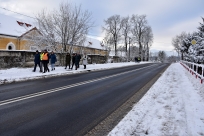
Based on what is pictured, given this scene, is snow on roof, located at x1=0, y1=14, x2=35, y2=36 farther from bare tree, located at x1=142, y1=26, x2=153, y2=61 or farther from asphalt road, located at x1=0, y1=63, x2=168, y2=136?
bare tree, located at x1=142, y1=26, x2=153, y2=61

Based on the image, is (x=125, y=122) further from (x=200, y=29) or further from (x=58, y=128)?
(x=200, y=29)

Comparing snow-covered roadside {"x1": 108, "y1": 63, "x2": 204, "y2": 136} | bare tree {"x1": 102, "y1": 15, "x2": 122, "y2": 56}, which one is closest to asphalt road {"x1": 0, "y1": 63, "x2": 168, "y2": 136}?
snow-covered roadside {"x1": 108, "y1": 63, "x2": 204, "y2": 136}

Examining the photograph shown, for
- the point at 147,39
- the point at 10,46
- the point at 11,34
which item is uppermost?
the point at 147,39

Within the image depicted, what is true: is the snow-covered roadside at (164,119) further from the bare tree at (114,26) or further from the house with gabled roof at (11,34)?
the bare tree at (114,26)

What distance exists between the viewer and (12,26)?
3186 cm

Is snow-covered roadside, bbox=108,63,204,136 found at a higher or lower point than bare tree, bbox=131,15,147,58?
lower

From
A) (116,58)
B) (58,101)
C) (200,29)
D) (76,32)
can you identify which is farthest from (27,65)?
(116,58)

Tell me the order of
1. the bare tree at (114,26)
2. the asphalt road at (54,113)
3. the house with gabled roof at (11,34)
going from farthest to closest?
the bare tree at (114,26), the house with gabled roof at (11,34), the asphalt road at (54,113)

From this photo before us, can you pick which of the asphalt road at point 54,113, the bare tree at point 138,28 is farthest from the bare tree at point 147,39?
the asphalt road at point 54,113

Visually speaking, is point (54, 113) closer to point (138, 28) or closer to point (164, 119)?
point (164, 119)

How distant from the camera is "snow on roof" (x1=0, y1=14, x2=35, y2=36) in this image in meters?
30.0

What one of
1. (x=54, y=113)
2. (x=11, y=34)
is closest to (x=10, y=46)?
(x=11, y=34)

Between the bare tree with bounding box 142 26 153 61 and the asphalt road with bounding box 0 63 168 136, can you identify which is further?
the bare tree with bounding box 142 26 153 61

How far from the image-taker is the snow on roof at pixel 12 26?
1181 inches
